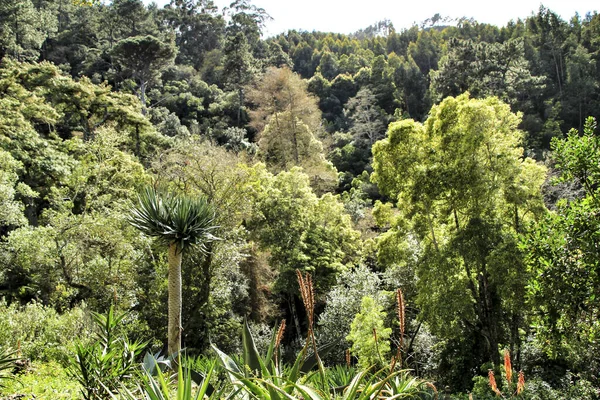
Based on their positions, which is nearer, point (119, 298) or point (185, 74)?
point (119, 298)

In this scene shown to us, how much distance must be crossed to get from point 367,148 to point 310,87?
12.3m

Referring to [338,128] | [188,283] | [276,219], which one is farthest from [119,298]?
[338,128]

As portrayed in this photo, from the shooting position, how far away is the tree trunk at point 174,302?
7.62 m

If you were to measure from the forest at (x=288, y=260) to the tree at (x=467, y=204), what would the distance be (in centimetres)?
5

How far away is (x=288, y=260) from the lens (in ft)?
51.9

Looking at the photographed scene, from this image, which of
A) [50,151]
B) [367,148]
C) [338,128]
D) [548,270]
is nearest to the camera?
[548,270]

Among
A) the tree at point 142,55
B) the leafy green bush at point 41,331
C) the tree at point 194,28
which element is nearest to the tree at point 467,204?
the leafy green bush at point 41,331

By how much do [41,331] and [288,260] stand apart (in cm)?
851

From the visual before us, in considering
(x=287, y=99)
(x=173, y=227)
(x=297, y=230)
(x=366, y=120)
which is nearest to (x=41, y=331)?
(x=173, y=227)

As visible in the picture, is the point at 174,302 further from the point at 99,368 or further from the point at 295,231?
the point at 295,231

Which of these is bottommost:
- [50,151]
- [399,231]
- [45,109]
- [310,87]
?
[399,231]

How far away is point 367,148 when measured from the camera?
3325 cm

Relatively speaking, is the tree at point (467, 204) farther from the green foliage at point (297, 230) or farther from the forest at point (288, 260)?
the green foliage at point (297, 230)

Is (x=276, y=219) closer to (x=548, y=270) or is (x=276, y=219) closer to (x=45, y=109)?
(x=45, y=109)
